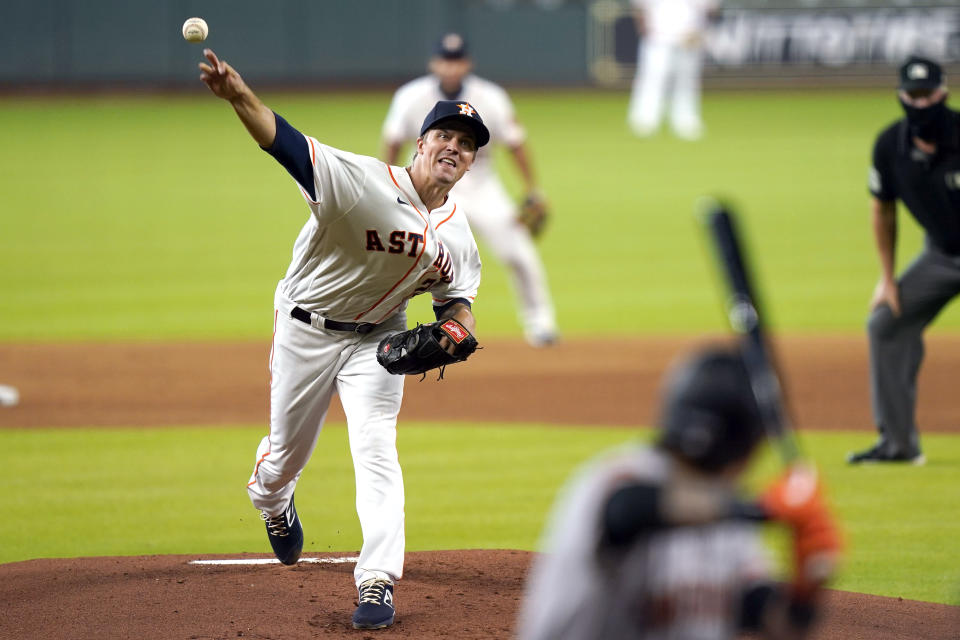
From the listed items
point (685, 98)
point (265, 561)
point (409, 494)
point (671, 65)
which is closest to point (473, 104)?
point (409, 494)

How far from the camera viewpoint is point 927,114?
7.61 metres

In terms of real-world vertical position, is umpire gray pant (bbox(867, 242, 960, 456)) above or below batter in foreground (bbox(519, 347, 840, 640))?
below

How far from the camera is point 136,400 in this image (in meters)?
10.3

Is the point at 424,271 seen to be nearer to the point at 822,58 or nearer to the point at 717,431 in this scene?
the point at 717,431

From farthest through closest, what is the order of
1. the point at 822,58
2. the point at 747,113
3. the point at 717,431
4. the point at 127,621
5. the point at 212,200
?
the point at 822,58, the point at 747,113, the point at 212,200, the point at 127,621, the point at 717,431

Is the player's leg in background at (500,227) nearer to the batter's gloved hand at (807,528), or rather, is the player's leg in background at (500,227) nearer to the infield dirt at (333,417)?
the infield dirt at (333,417)

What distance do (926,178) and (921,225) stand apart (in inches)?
11.8

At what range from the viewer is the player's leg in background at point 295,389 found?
18.1 ft

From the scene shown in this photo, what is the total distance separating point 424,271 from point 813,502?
2.69m

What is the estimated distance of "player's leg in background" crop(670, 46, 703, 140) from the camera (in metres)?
26.8

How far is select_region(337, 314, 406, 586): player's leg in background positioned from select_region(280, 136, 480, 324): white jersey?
0.25 m

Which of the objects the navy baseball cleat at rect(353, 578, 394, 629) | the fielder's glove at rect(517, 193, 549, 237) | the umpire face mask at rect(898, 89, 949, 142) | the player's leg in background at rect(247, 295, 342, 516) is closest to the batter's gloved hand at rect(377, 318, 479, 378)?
the player's leg in background at rect(247, 295, 342, 516)

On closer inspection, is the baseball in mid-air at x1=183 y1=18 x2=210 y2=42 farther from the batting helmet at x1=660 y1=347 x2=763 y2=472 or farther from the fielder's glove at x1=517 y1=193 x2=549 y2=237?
the fielder's glove at x1=517 y1=193 x2=549 y2=237

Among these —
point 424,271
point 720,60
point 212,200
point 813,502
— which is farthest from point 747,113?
point 813,502
